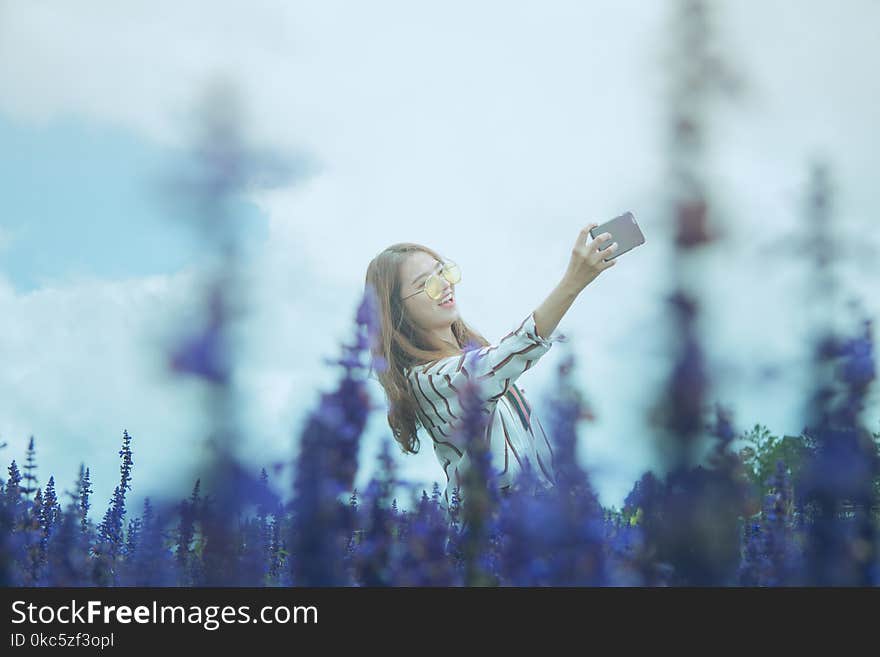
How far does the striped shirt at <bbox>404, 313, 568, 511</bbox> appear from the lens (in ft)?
10.1

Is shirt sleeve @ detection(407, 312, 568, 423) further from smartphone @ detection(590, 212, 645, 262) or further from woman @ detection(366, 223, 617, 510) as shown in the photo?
smartphone @ detection(590, 212, 645, 262)

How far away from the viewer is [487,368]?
10.3 feet

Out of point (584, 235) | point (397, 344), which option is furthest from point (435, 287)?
point (584, 235)

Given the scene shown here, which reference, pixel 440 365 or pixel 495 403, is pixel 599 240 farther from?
pixel 440 365

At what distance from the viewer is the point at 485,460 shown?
2.02 metres

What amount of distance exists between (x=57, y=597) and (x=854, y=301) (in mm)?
2281

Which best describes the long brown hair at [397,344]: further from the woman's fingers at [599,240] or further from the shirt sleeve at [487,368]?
the woman's fingers at [599,240]

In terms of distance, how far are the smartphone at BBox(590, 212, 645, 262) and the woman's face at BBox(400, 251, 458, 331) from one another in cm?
84

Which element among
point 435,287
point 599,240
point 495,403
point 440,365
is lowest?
point 495,403

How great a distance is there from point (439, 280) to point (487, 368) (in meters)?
0.55

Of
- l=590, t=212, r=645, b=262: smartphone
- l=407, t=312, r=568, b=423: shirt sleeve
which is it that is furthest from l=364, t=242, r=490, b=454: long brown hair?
l=590, t=212, r=645, b=262: smartphone

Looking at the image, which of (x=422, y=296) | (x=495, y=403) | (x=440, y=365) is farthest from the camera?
(x=422, y=296)

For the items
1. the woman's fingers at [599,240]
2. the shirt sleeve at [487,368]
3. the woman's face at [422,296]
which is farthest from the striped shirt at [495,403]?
the woman's fingers at [599,240]

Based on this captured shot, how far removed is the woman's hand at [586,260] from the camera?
2936 mm
